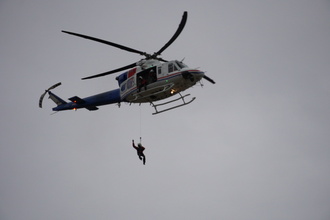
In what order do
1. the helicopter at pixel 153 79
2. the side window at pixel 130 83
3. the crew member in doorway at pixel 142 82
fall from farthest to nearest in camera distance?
the side window at pixel 130 83 → the crew member in doorway at pixel 142 82 → the helicopter at pixel 153 79

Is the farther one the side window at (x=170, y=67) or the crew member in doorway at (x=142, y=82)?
the crew member in doorway at (x=142, y=82)

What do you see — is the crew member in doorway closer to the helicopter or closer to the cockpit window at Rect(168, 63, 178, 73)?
the helicopter

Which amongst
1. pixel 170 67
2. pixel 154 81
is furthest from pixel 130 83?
pixel 170 67

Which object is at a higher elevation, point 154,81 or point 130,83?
point 130,83

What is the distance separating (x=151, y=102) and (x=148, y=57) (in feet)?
9.34

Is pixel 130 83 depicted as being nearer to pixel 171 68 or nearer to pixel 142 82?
pixel 142 82

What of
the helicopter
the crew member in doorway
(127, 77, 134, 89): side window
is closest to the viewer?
the helicopter

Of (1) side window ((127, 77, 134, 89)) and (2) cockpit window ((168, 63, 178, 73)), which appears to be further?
(1) side window ((127, 77, 134, 89))

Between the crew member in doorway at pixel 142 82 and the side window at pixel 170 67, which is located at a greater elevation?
the side window at pixel 170 67

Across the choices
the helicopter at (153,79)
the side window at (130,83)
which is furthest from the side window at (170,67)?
the side window at (130,83)

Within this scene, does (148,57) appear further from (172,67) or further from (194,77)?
(194,77)

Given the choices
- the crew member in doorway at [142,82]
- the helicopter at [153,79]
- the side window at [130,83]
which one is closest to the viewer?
the helicopter at [153,79]

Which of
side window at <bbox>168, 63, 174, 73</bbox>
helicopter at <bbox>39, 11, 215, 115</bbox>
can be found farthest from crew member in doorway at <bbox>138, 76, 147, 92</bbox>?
side window at <bbox>168, 63, 174, 73</bbox>

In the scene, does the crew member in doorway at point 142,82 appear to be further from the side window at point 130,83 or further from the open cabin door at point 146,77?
the side window at point 130,83
